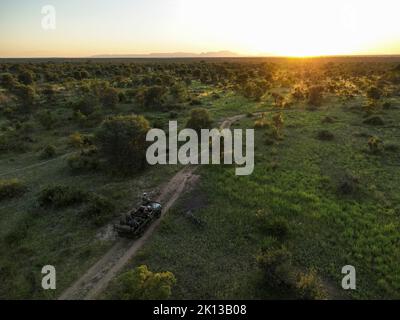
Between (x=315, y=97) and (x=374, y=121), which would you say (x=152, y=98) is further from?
(x=374, y=121)

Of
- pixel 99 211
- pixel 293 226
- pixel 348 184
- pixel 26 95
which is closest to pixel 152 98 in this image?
pixel 26 95

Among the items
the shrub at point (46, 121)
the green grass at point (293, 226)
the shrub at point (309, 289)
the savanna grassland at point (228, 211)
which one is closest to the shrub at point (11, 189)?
the savanna grassland at point (228, 211)

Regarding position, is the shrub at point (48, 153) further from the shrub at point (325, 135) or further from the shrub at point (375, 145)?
the shrub at point (375, 145)

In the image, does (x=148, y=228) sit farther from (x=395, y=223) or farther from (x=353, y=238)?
(x=395, y=223)

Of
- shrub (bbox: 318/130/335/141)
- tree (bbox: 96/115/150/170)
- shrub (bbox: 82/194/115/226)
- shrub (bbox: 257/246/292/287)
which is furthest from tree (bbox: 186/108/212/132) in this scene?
shrub (bbox: 257/246/292/287)

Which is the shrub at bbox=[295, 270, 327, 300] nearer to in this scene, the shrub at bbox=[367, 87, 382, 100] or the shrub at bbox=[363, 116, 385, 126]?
the shrub at bbox=[363, 116, 385, 126]

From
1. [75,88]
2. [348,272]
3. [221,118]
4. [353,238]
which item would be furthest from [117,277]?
[75,88]

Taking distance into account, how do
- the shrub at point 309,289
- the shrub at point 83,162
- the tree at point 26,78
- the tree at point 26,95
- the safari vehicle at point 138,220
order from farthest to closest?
the tree at point 26,78 < the tree at point 26,95 < the shrub at point 83,162 < the safari vehicle at point 138,220 < the shrub at point 309,289
